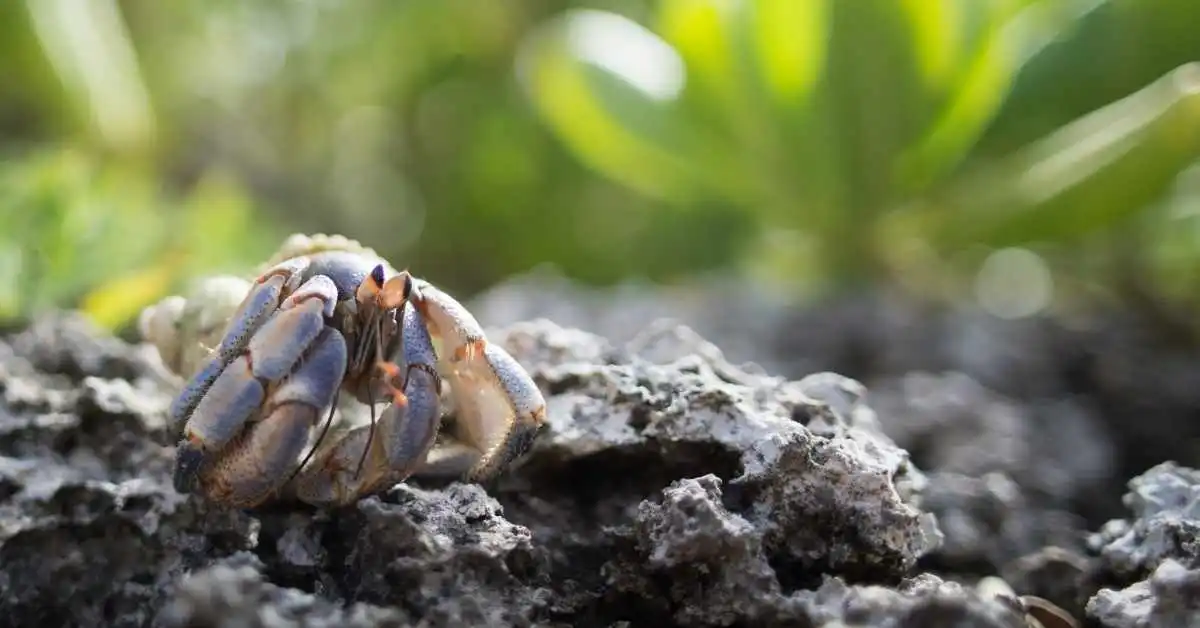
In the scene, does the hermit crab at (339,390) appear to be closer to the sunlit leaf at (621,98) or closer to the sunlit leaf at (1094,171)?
the sunlit leaf at (621,98)

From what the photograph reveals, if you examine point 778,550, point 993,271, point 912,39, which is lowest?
point 778,550

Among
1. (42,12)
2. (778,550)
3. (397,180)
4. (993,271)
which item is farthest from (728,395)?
(397,180)

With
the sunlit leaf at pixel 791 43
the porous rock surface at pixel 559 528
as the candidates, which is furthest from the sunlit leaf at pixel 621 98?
the porous rock surface at pixel 559 528

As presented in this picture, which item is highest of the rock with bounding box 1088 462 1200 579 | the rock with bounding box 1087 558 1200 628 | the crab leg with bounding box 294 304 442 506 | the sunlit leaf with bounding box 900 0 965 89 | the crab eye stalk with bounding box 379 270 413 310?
the sunlit leaf with bounding box 900 0 965 89

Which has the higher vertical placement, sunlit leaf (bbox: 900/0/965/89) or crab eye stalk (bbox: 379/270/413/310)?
sunlit leaf (bbox: 900/0/965/89)

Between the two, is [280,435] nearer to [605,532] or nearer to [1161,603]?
[605,532]

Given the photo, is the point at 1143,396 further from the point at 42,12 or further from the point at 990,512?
the point at 42,12

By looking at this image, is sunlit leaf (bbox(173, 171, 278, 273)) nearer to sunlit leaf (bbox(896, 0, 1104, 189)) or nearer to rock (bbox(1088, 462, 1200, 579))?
sunlit leaf (bbox(896, 0, 1104, 189))

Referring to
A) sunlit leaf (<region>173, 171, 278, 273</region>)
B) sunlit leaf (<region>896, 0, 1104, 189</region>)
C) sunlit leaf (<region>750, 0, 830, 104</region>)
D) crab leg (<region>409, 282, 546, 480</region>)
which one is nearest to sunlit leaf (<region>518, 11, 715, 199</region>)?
sunlit leaf (<region>750, 0, 830, 104</region>)
